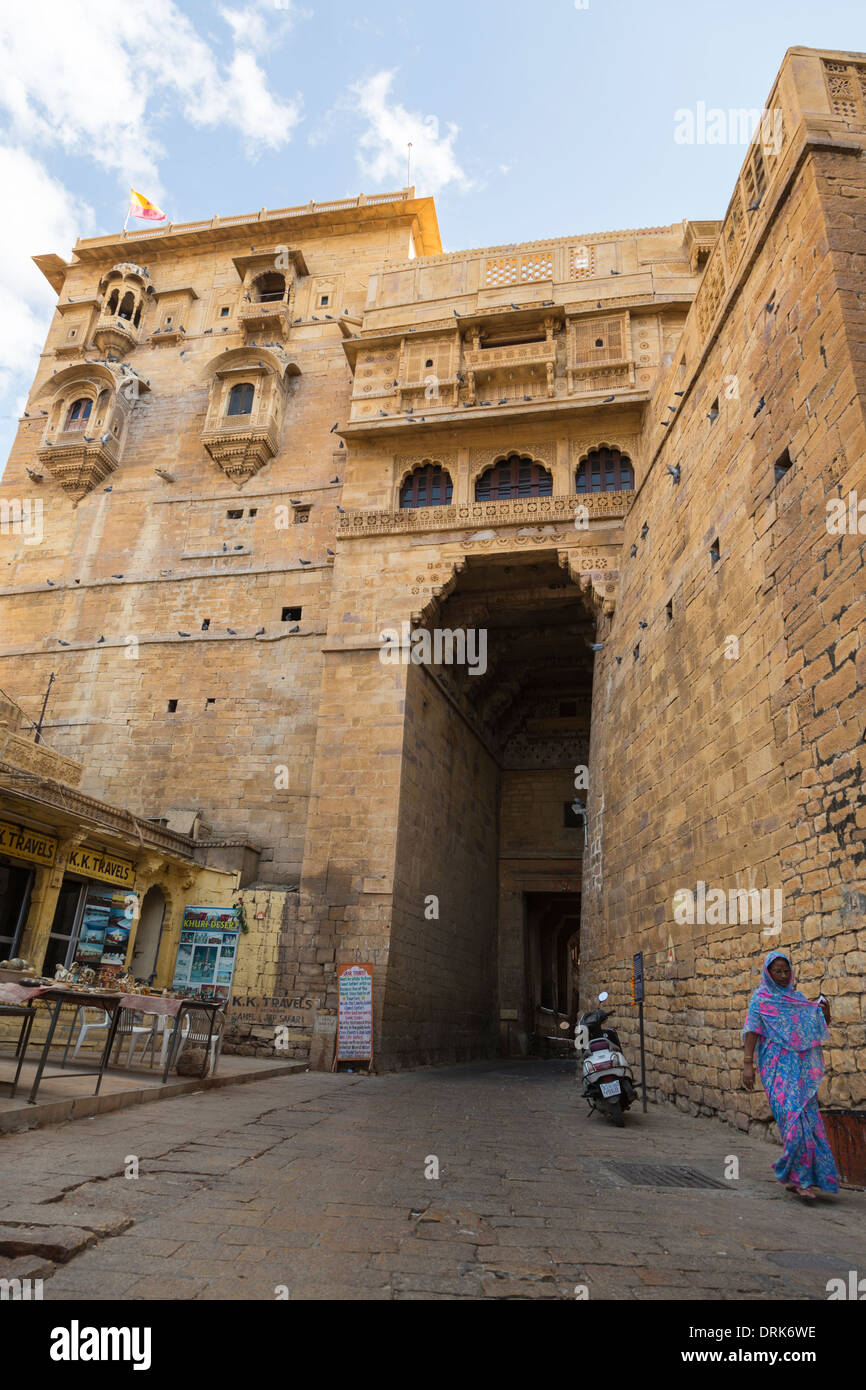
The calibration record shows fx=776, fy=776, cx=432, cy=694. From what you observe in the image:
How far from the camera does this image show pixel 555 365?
15383 mm

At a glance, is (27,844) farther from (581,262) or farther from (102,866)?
(581,262)

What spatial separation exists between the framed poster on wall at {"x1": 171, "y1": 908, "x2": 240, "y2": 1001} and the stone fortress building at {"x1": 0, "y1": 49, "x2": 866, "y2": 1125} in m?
0.39

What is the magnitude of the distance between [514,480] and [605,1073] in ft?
36.7

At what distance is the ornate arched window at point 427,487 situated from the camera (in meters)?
15.6

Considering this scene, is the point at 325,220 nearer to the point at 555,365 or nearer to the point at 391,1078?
the point at 555,365

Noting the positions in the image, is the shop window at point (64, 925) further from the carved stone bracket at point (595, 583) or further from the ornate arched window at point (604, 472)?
the ornate arched window at point (604, 472)

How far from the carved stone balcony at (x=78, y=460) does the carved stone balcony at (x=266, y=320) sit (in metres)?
4.92

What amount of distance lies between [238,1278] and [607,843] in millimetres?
9598

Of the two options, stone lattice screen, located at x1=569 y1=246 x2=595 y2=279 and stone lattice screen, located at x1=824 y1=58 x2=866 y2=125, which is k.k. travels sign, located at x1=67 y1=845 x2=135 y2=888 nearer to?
stone lattice screen, located at x1=824 y1=58 x2=866 y2=125

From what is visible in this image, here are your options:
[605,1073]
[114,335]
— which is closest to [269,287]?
[114,335]

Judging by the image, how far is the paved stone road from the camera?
8.64 ft

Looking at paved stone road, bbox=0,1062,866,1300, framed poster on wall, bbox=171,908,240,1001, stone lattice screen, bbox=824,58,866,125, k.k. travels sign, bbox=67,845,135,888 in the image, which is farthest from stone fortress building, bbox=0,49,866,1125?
paved stone road, bbox=0,1062,866,1300

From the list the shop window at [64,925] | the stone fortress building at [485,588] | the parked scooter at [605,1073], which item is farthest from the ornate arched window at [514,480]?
the parked scooter at [605,1073]
